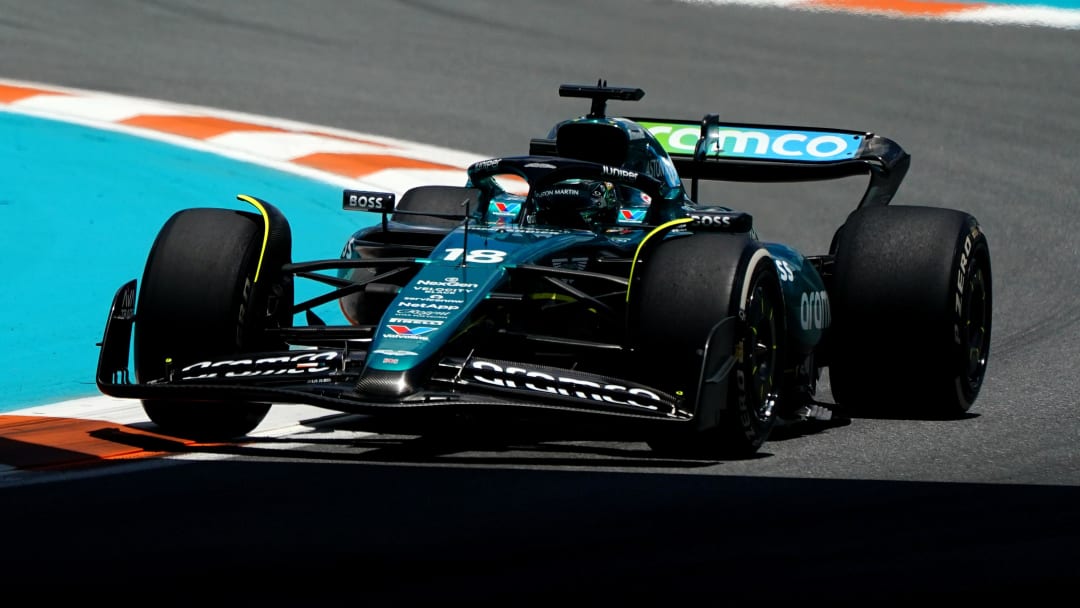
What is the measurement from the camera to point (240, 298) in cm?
742

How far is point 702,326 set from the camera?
6812 millimetres

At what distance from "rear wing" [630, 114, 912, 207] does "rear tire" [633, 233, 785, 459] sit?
2396 millimetres

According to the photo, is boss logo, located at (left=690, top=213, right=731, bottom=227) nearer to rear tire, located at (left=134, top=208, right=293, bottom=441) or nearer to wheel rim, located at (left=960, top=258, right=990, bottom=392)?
wheel rim, located at (left=960, top=258, right=990, bottom=392)

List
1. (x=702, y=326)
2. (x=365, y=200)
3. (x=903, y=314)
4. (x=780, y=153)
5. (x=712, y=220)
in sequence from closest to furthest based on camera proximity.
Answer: (x=702, y=326)
(x=712, y=220)
(x=903, y=314)
(x=365, y=200)
(x=780, y=153)

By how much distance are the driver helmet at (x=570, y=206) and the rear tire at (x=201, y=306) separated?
1295mm

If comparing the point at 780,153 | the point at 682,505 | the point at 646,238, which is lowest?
the point at 682,505

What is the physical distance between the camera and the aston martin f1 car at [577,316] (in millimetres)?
6785

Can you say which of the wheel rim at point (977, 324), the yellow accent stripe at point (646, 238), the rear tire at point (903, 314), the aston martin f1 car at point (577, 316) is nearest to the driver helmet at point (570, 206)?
the aston martin f1 car at point (577, 316)

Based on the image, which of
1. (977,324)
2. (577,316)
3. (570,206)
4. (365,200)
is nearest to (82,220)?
(365,200)

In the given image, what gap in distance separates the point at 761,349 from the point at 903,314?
40.0 inches

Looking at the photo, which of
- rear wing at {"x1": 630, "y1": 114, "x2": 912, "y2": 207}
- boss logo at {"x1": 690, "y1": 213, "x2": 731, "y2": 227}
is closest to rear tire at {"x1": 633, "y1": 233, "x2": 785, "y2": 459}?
boss logo at {"x1": 690, "y1": 213, "x2": 731, "y2": 227}

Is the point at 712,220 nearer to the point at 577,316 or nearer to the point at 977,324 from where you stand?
the point at 577,316

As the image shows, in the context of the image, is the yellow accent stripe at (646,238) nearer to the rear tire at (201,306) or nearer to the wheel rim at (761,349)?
the wheel rim at (761,349)

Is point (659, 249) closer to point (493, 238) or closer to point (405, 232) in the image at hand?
point (493, 238)
